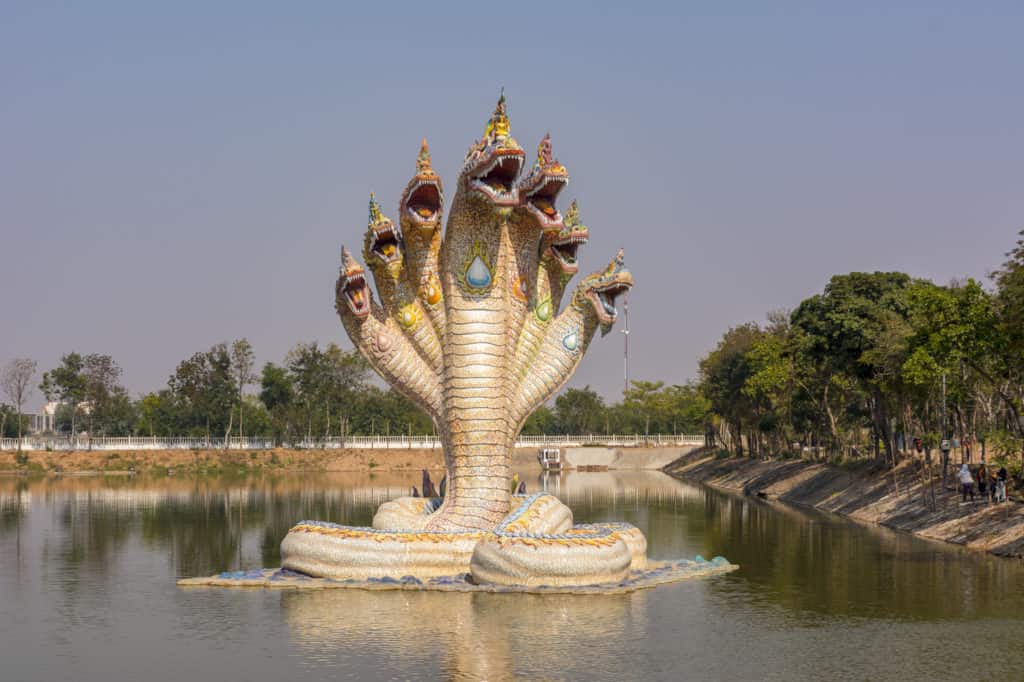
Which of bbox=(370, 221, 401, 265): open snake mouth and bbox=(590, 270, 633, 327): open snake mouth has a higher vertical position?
bbox=(370, 221, 401, 265): open snake mouth

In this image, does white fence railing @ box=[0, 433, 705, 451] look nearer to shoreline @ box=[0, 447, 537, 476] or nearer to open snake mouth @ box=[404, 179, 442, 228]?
shoreline @ box=[0, 447, 537, 476]

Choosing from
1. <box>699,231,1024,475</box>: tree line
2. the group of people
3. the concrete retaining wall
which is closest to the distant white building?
the concrete retaining wall

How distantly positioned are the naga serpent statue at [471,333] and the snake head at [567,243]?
0.03 meters

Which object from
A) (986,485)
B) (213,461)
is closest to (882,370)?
(986,485)

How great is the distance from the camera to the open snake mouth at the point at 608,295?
23.2 m

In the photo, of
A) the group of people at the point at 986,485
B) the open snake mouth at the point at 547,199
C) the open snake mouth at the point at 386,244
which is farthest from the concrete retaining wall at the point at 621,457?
the open snake mouth at the point at 386,244

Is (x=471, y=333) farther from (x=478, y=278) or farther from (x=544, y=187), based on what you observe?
(x=544, y=187)

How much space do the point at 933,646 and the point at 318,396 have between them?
68705 millimetres

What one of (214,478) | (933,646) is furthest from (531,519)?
(214,478)

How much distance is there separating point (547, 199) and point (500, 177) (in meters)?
1.34

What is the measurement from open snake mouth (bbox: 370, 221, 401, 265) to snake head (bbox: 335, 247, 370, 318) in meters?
0.65

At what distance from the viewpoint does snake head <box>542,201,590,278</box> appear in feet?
76.9

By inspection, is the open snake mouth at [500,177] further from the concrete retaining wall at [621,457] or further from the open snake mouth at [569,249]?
the concrete retaining wall at [621,457]

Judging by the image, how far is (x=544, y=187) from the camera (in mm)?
22141
